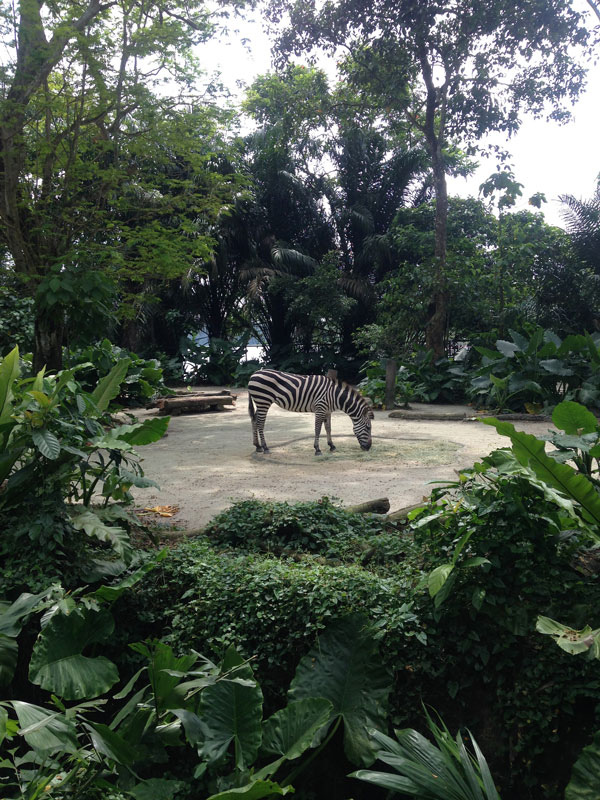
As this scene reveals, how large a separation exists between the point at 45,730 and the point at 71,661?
0.49m

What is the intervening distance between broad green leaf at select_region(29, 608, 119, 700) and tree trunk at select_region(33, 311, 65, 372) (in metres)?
6.41

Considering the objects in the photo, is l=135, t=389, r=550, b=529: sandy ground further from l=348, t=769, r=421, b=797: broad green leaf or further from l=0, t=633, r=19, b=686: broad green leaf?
l=348, t=769, r=421, b=797: broad green leaf

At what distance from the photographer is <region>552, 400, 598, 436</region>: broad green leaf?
3.31 m

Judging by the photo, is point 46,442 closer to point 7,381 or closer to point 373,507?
point 7,381

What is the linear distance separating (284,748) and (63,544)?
1744 mm

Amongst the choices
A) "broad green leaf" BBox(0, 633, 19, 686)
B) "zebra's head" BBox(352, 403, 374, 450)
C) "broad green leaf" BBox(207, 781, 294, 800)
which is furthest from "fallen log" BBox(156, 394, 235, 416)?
"broad green leaf" BBox(207, 781, 294, 800)

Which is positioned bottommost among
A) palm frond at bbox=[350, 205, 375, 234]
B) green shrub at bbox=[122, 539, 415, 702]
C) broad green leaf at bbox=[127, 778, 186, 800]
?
broad green leaf at bbox=[127, 778, 186, 800]

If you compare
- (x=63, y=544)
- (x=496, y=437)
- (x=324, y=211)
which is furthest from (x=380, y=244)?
(x=63, y=544)

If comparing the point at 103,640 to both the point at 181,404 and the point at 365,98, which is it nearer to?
the point at 181,404

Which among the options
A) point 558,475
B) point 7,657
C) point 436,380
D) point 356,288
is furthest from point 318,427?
point 356,288

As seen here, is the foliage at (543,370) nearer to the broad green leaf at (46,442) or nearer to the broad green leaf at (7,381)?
the broad green leaf at (7,381)

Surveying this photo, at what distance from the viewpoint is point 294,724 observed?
8.48 ft

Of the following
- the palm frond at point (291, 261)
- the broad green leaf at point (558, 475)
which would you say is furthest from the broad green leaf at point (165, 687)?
the palm frond at point (291, 261)

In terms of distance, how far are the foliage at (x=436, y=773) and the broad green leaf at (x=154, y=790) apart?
719 mm
